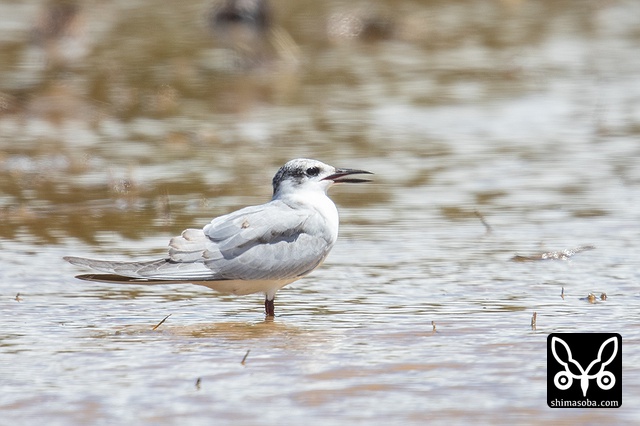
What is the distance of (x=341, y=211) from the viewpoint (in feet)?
28.0

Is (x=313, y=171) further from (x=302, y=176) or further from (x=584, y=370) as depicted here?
(x=584, y=370)

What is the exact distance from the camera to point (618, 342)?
5414 millimetres

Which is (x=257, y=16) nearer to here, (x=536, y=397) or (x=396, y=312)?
(x=396, y=312)

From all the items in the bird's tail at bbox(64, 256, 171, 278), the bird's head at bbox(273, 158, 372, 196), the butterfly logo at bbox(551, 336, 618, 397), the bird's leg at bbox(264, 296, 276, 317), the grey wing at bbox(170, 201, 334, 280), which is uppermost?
the bird's head at bbox(273, 158, 372, 196)

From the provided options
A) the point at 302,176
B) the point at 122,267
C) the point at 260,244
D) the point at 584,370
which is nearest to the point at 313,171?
the point at 302,176

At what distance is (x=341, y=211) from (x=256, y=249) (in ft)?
8.06

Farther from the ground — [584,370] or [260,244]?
[260,244]

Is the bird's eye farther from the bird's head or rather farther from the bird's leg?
the bird's leg

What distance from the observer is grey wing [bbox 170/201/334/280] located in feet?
20.0

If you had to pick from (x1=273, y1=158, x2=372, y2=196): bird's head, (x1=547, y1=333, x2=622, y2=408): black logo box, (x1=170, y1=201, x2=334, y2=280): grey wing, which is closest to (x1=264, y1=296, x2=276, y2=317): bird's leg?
(x1=170, y1=201, x2=334, y2=280): grey wing

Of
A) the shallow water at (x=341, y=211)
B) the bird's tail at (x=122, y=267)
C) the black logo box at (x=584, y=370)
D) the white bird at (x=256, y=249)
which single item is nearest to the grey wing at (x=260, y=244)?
the white bird at (x=256, y=249)

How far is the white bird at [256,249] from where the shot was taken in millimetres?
6020

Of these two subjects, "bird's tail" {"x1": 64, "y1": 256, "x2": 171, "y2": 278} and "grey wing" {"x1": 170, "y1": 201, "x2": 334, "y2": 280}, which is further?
"grey wing" {"x1": 170, "y1": 201, "x2": 334, "y2": 280}

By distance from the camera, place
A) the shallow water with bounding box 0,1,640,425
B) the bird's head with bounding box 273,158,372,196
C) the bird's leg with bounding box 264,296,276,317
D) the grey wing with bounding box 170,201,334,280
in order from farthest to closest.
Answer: the bird's head with bounding box 273,158,372,196 < the bird's leg with bounding box 264,296,276,317 < the grey wing with bounding box 170,201,334,280 < the shallow water with bounding box 0,1,640,425
